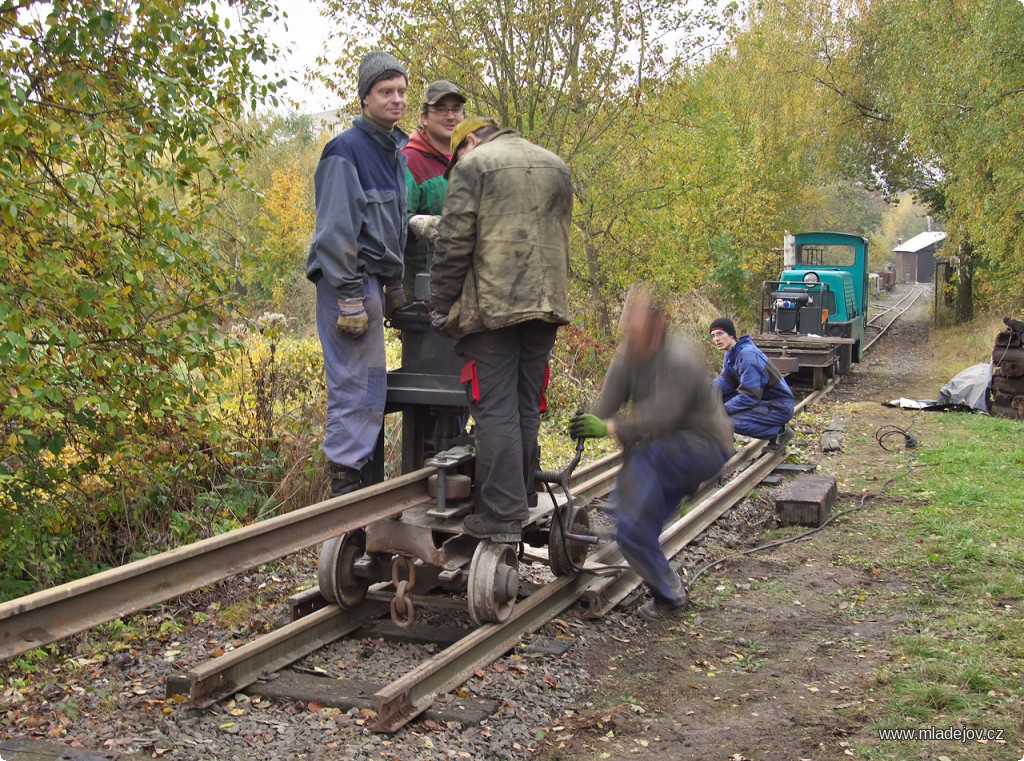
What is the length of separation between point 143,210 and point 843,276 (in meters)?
17.6

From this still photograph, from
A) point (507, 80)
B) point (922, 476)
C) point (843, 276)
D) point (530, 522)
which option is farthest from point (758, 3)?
point (530, 522)

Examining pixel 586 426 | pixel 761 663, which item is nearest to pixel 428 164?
pixel 586 426

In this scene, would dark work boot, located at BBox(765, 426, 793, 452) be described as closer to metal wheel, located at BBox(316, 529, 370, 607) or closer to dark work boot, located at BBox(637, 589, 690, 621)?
dark work boot, located at BBox(637, 589, 690, 621)

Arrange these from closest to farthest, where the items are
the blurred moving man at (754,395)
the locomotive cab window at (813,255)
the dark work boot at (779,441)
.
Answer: the blurred moving man at (754,395), the dark work boot at (779,441), the locomotive cab window at (813,255)

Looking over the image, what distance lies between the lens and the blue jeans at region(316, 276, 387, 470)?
5254 mm

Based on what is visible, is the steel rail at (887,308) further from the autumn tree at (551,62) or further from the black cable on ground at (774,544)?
the black cable on ground at (774,544)

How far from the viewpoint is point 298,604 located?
213 inches

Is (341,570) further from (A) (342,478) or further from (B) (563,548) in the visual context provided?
(B) (563,548)

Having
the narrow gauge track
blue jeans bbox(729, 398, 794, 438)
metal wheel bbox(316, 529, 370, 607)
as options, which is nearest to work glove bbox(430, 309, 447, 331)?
metal wheel bbox(316, 529, 370, 607)

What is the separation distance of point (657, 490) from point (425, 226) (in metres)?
1.99

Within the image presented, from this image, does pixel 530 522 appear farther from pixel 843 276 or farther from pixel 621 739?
pixel 843 276

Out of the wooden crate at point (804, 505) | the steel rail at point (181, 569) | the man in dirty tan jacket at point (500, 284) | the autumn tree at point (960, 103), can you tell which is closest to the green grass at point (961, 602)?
the wooden crate at point (804, 505)

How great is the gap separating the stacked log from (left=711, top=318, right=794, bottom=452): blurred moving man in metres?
4.76

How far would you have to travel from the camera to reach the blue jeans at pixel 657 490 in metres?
5.68
